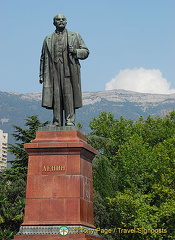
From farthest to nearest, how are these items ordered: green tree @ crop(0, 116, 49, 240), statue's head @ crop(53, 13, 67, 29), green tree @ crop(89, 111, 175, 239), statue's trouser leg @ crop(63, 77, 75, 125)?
green tree @ crop(0, 116, 49, 240), green tree @ crop(89, 111, 175, 239), statue's head @ crop(53, 13, 67, 29), statue's trouser leg @ crop(63, 77, 75, 125)

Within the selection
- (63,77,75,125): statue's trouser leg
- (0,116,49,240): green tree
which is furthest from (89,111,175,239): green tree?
(63,77,75,125): statue's trouser leg

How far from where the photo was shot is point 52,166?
12.1 m

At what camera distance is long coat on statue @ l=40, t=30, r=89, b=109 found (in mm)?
13516

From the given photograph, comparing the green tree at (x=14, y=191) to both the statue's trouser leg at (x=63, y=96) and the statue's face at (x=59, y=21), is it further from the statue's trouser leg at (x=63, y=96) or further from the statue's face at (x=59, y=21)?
the statue's face at (x=59, y=21)

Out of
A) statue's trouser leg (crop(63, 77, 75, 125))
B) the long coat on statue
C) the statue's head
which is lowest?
statue's trouser leg (crop(63, 77, 75, 125))

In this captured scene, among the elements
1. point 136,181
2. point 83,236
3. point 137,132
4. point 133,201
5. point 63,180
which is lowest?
point 83,236

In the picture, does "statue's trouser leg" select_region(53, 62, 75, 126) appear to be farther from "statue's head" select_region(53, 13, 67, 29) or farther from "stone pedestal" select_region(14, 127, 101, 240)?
"statue's head" select_region(53, 13, 67, 29)

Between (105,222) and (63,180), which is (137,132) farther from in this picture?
(63,180)

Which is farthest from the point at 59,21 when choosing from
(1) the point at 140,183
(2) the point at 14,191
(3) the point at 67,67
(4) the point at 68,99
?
(1) the point at 140,183

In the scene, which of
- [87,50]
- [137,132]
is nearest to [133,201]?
[137,132]

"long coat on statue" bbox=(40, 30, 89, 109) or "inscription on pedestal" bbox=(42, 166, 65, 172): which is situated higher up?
"long coat on statue" bbox=(40, 30, 89, 109)

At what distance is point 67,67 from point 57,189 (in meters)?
3.79

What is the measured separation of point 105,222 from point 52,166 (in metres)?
24.2

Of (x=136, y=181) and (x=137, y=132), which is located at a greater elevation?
(x=137, y=132)
